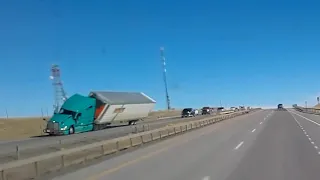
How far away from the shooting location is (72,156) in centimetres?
2077

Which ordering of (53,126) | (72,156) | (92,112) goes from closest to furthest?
1. (72,156)
2. (53,126)
3. (92,112)

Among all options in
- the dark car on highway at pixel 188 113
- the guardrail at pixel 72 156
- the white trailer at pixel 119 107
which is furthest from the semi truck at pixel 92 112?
the dark car on highway at pixel 188 113

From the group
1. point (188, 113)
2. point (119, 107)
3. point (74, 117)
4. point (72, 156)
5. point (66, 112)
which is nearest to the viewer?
point (72, 156)

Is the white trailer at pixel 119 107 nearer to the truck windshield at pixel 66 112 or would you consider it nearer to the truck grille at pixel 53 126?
the truck windshield at pixel 66 112

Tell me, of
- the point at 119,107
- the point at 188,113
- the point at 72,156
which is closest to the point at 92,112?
the point at 119,107

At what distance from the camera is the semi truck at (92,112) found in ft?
154

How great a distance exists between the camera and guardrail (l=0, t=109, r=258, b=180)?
14500 mm

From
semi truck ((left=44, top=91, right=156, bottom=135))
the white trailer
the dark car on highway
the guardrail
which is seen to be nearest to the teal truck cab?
semi truck ((left=44, top=91, right=156, bottom=135))

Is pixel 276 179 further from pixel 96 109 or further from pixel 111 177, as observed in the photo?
pixel 96 109

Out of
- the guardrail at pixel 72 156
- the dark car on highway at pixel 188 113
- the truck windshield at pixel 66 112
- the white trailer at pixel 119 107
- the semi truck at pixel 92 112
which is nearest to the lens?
the guardrail at pixel 72 156

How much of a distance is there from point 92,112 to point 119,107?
4191 mm

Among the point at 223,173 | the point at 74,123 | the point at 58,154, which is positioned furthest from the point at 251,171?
the point at 74,123

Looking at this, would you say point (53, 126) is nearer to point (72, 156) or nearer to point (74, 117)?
point (74, 117)

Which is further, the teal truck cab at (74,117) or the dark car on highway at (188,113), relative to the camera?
the dark car on highway at (188,113)
